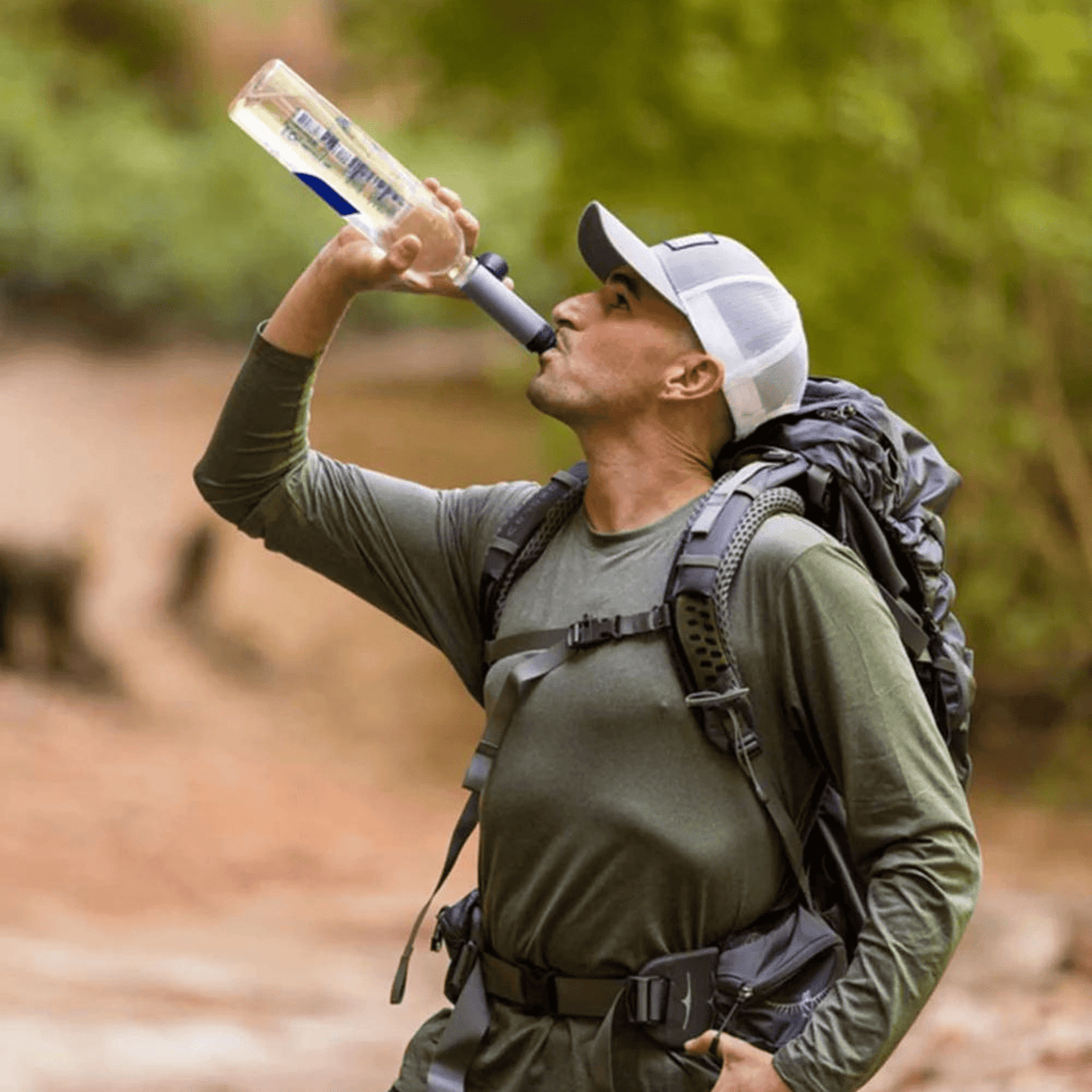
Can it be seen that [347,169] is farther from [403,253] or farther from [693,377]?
[693,377]

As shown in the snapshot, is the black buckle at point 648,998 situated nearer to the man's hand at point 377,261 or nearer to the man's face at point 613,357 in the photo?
the man's face at point 613,357

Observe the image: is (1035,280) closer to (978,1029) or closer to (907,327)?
(907,327)

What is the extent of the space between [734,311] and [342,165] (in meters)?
0.63

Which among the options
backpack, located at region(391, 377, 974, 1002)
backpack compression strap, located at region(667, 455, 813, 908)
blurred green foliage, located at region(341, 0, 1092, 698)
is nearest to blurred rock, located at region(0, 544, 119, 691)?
blurred green foliage, located at region(341, 0, 1092, 698)

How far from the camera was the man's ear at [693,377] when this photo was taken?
2.74m

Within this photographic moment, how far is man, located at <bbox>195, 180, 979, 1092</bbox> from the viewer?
2449mm

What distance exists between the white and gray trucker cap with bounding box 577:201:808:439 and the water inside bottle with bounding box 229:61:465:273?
29 centimetres

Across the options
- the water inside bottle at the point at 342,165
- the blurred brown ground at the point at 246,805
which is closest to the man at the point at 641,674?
the water inside bottle at the point at 342,165

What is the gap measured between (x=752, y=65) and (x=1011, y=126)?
125 centimetres

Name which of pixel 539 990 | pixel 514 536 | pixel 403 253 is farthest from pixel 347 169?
pixel 539 990

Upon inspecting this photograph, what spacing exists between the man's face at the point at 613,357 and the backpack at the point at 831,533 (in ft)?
0.48

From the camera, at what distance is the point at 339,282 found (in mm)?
2766

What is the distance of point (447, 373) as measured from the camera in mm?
22172

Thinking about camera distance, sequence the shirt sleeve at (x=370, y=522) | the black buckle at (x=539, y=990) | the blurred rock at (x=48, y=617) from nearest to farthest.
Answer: the black buckle at (x=539, y=990) < the shirt sleeve at (x=370, y=522) < the blurred rock at (x=48, y=617)
